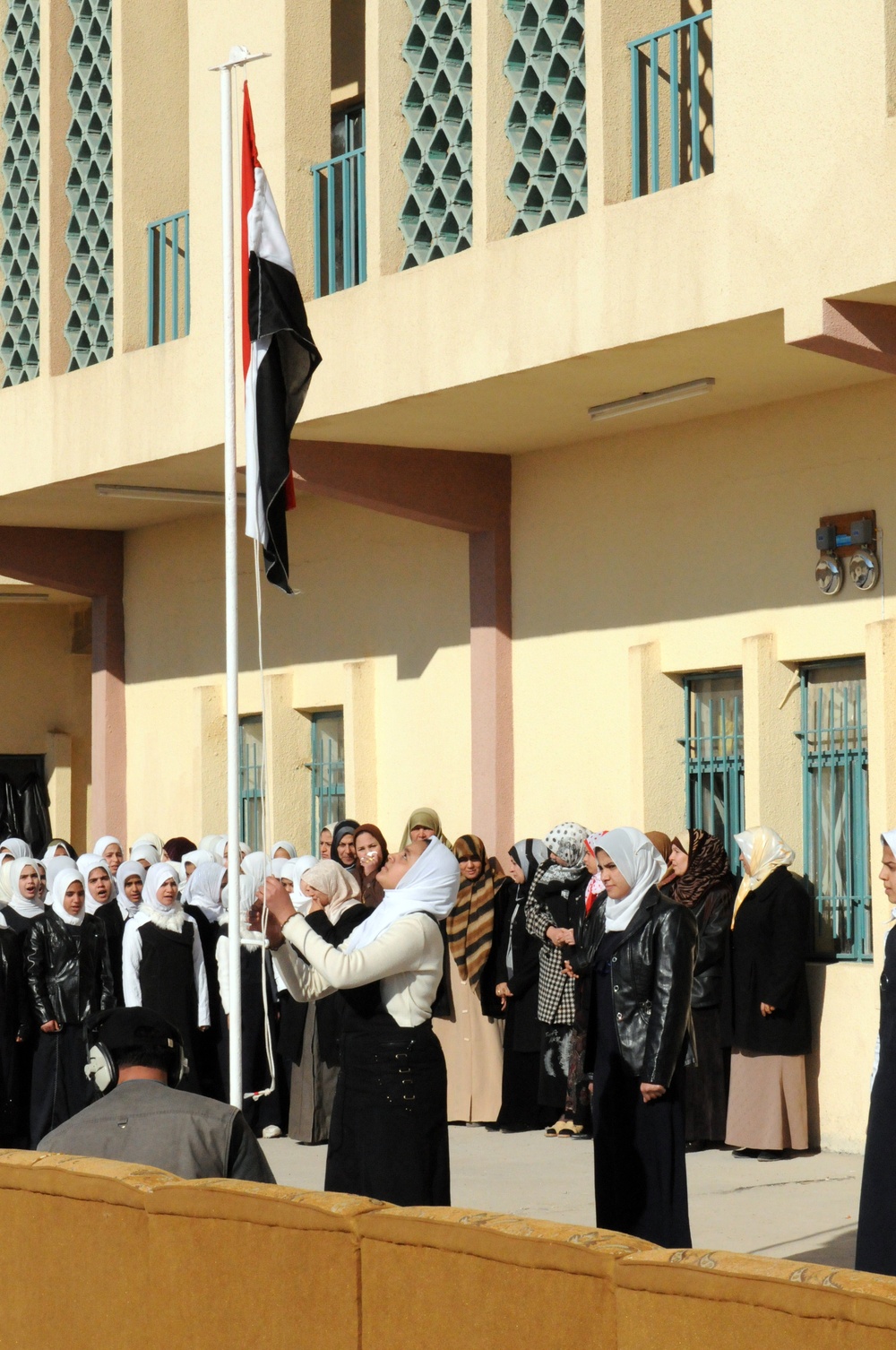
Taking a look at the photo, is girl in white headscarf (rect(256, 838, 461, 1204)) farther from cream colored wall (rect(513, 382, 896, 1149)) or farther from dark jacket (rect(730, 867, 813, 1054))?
dark jacket (rect(730, 867, 813, 1054))

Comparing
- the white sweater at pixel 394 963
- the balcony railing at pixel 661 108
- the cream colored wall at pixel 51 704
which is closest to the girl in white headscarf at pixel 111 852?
the cream colored wall at pixel 51 704

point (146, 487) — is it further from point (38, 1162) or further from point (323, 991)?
point (38, 1162)

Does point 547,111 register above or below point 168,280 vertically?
below

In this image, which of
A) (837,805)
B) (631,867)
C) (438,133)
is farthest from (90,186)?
(631,867)

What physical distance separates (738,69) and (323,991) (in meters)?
4.73

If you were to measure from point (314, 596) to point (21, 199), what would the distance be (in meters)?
3.64

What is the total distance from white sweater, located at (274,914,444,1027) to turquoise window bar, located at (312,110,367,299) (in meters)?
5.87

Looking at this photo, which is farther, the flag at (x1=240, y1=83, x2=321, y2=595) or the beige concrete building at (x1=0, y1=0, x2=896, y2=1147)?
the beige concrete building at (x1=0, y1=0, x2=896, y2=1147)

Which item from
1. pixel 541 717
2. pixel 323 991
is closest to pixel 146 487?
pixel 541 717

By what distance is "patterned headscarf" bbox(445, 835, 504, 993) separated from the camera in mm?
11867

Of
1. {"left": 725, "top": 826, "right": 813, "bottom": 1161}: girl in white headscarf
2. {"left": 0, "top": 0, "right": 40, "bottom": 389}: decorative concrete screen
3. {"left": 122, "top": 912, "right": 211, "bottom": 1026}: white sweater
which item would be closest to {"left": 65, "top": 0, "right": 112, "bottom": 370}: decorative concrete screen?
{"left": 0, "top": 0, "right": 40, "bottom": 389}: decorative concrete screen

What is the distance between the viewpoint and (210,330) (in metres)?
12.8

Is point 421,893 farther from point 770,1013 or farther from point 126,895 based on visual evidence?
point 126,895

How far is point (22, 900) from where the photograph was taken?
40.1 ft
